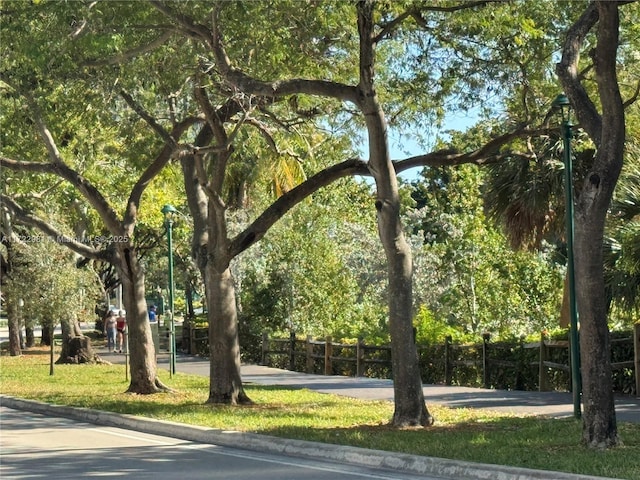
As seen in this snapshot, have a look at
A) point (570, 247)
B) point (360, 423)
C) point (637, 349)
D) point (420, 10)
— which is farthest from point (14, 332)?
point (570, 247)

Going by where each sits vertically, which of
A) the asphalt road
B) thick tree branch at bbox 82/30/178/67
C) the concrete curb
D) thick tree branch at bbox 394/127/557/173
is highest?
thick tree branch at bbox 82/30/178/67

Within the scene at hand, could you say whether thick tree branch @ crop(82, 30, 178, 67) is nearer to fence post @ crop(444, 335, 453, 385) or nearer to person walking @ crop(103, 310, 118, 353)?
fence post @ crop(444, 335, 453, 385)

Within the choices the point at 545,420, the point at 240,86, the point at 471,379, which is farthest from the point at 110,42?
the point at 471,379

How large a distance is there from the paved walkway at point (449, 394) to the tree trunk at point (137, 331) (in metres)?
4.06

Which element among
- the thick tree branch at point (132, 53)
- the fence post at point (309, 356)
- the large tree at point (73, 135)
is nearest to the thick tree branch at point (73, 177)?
the large tree at point (73, 135)

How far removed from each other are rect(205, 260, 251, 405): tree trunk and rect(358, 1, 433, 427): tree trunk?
4.62m

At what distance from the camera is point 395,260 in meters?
15.4

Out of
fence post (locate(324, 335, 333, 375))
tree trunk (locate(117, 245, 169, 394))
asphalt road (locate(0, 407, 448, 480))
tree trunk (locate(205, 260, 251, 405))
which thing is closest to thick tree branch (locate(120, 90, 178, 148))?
tree trunk (locate(205, 260, 251, 405))

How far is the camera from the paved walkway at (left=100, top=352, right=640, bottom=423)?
18.2 m

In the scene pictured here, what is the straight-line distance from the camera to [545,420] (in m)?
16.1

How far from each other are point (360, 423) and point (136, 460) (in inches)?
173

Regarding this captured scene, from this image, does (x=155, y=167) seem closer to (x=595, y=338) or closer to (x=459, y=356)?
(x=459, y=356)

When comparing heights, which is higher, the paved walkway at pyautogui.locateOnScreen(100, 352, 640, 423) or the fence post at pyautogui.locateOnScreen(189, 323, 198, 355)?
the fence post at pyautogui.locateOnScreen(189, 323, 198, 355)

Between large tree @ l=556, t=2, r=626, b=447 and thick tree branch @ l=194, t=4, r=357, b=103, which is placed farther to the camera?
thick tree branch @ l=194, t=4, r=357, b=103
